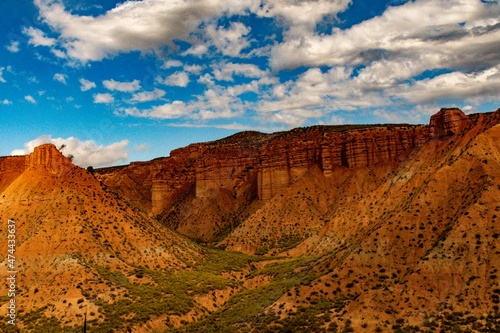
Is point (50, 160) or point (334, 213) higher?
point (50, 160)

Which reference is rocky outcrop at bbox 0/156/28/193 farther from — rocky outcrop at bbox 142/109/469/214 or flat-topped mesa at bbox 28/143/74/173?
rocky outcrop at bbox 142/109/469/214

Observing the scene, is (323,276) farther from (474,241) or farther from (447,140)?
(447,140)

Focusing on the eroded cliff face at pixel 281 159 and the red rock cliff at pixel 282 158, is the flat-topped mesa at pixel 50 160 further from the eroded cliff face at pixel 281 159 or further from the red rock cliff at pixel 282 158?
the red rock cliff at pixel 282 158

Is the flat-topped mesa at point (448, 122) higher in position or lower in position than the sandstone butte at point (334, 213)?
higher

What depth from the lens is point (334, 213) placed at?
83.1 meters

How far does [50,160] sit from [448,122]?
6555 centimetres

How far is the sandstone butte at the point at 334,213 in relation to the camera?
38000 millimetres

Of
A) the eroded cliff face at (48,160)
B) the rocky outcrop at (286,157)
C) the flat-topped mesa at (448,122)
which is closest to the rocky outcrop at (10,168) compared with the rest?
the eroded cliff face at (48,160)

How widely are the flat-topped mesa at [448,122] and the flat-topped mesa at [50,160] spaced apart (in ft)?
206

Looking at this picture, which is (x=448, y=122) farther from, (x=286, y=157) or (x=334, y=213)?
(x=286, y=157)

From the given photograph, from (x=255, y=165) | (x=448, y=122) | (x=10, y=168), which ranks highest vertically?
(x=448, y=122)

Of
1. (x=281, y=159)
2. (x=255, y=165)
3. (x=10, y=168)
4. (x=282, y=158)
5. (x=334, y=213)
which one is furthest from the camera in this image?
(x=255, y=165)

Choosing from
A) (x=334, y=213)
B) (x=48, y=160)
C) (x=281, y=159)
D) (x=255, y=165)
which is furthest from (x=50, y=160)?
(x=255, y=165)

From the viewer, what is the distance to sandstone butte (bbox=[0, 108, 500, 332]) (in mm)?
38000
